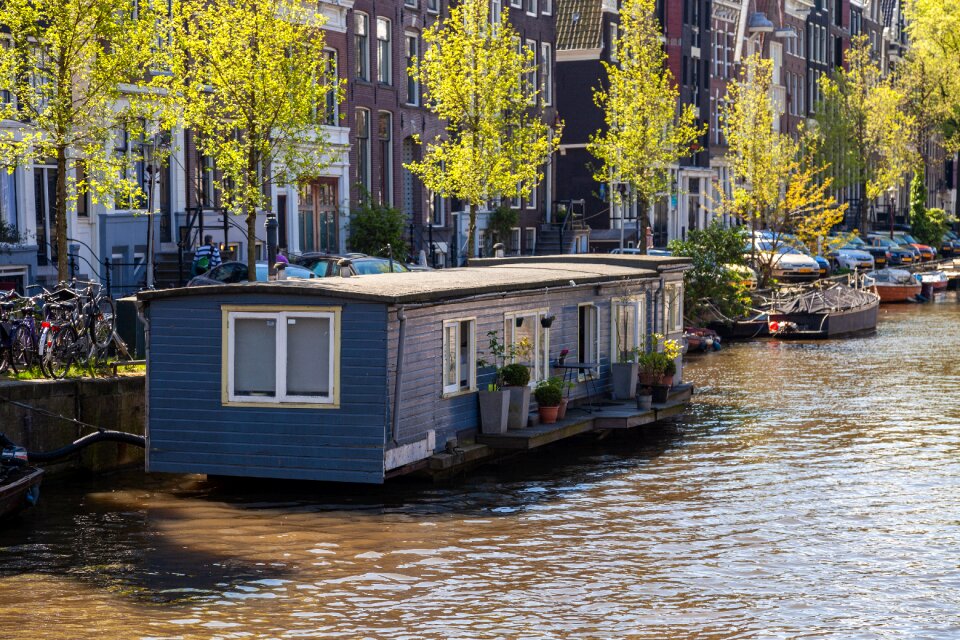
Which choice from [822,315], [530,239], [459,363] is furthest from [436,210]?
[459,363]

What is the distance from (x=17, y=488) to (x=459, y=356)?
22.7ft

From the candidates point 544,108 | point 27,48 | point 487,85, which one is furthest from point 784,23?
point 27,48

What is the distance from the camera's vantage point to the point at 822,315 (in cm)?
4847

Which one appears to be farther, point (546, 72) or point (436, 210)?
point (546, 72)

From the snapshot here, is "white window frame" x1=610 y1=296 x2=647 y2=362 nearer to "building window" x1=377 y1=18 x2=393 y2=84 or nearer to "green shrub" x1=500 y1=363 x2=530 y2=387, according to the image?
"green shrub" x1=500 y1=363 x2=530 y2=387

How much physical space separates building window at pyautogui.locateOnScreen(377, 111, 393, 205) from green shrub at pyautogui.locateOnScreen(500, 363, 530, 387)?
28.4 meters

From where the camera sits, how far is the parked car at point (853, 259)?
7238cm

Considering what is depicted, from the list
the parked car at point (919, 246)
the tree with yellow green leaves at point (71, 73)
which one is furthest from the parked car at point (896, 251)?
the tree with yellow green leaves at point (71, 73)

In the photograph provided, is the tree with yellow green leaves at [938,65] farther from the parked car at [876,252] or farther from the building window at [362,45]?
the building window at [362,45]

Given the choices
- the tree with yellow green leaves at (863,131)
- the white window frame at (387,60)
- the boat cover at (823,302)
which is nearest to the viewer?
the boat cover at (823,302)

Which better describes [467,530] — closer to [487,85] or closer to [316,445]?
[316,445]

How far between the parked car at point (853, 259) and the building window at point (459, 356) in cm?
5049

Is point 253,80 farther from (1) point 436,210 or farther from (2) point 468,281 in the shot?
(1) point 436,210

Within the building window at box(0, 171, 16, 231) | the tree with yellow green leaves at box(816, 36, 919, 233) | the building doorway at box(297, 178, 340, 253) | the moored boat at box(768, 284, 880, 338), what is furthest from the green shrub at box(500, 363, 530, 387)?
the tree with yellow green leaves at box(816, 36, 919, 233)
